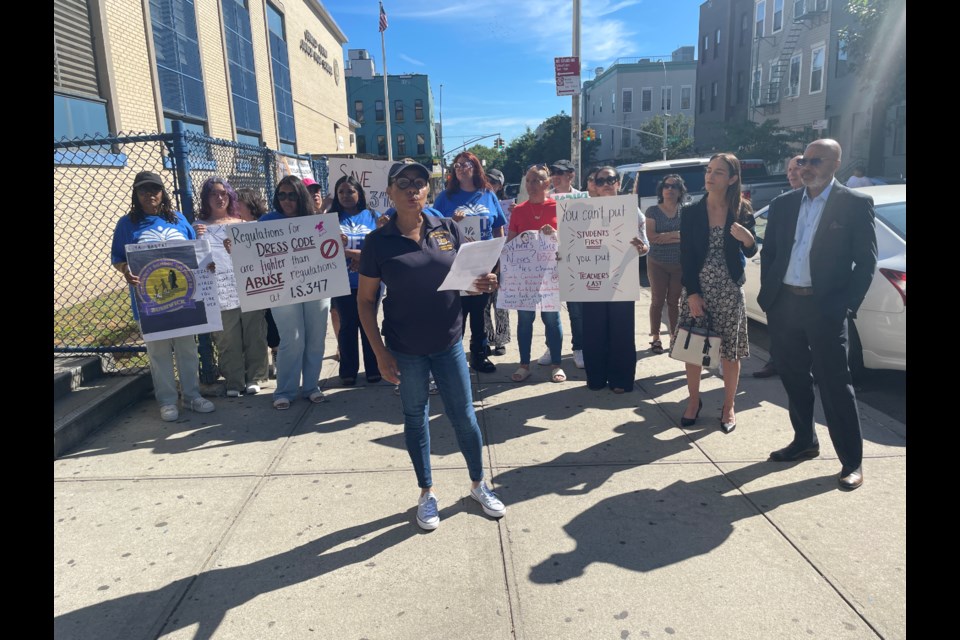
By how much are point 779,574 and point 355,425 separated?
3.13 m

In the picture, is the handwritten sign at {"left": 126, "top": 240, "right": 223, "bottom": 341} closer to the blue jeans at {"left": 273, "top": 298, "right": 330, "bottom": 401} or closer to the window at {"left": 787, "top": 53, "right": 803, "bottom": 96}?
the blue jeans at {"left": 273, "top": 298, "right": 330, "bottom": 401}

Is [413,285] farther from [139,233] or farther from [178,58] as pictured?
[178,58]

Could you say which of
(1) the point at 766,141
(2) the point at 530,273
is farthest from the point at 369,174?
(1) the point at 766,141

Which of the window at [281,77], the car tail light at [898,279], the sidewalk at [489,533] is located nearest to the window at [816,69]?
the window at [281,77]

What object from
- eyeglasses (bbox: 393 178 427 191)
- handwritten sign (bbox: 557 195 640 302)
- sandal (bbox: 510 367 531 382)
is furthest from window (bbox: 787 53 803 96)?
eyeglasses (bbox: 393 178 427 191)

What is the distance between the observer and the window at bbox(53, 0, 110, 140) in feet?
31.8

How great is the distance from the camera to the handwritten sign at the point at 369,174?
6746mm

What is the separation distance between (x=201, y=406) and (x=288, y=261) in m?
1.46

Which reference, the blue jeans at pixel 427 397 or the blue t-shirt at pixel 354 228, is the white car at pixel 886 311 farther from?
the blue t-shirt at pixel 354 228

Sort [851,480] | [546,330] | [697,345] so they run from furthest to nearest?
[546,330], [697,345], [851,480]

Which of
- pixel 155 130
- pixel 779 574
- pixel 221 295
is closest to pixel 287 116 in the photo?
pixel 155 130

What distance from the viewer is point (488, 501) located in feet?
11.3

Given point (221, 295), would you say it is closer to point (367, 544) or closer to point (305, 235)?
point (305, 235)

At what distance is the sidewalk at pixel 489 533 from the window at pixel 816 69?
28841 millimetres
